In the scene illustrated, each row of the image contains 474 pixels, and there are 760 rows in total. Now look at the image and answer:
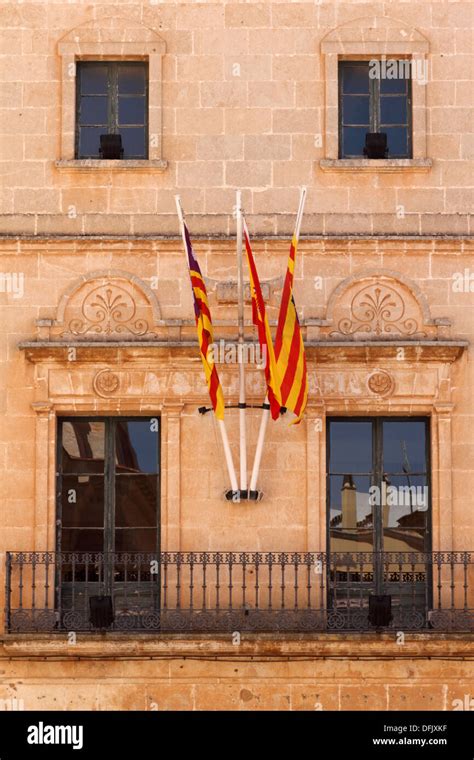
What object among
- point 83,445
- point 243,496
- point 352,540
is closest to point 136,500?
point 83,445

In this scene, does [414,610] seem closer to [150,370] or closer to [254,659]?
[254,659]

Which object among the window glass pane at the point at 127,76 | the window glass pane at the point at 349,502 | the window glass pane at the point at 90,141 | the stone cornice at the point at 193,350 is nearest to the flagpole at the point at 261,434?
the stone cornice at the point at 193,350

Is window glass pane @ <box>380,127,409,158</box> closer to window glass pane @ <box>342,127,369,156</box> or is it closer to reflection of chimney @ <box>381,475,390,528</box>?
window glass pane @ <box>342,127,369,156</box>

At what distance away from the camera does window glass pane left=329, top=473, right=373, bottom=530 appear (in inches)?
709

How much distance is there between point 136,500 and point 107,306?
2.05 meters

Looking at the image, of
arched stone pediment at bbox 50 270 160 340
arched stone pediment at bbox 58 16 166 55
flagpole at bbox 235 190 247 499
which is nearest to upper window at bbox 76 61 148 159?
arched stone pediment at bbox 58 16 166 55

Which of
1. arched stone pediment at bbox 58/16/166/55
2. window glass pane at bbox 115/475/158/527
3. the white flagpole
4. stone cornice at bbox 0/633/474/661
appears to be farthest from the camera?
arched stone pediment at bbox 58/16/166/55

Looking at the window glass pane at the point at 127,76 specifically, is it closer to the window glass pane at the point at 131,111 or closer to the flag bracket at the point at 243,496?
the window glass pane at the point at 131,111

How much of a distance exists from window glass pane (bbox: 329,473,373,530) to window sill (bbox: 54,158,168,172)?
12.3 ft

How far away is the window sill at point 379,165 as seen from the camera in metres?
18.0

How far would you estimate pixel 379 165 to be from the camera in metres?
18.1

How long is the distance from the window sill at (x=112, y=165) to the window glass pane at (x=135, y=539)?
149 inches

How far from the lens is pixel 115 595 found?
17766 mm

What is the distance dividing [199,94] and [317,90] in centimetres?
125
